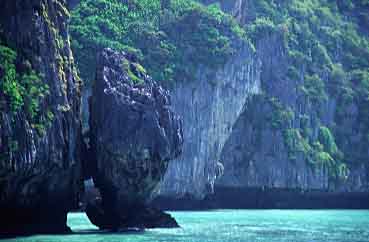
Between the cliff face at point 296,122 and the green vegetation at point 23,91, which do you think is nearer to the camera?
the green vegetation at point 23,91

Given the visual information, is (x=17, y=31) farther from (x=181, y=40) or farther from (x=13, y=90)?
(x=181, y=40)

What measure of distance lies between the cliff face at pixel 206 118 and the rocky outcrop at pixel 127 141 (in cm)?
2213

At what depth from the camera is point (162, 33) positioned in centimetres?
7844

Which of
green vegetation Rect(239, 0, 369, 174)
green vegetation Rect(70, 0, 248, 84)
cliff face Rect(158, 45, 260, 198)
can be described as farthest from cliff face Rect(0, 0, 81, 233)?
green vegetation Rect(239, 0, 369, 174)

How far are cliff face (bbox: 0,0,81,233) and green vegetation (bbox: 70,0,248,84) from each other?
2334 cm

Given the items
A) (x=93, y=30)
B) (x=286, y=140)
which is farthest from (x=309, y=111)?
(x=93, y=30)

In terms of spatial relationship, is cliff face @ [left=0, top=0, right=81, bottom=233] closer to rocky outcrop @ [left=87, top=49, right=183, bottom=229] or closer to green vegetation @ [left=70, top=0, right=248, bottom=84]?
rocky outcrop @ [left=87, top=49, right=183, bottom=229]

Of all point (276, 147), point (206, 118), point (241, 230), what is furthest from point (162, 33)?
point (241, 230)

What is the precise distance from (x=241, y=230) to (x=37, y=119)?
13890mm


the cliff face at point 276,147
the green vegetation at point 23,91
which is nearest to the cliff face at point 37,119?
the green vegetation at point 23,91

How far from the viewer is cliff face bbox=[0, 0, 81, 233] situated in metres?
43.5

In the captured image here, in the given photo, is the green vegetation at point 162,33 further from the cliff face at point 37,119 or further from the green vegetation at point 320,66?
the cliff face at point 37,119

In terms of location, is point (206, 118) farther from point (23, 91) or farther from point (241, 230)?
point (23, 91)

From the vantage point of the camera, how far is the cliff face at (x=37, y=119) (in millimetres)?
43531
